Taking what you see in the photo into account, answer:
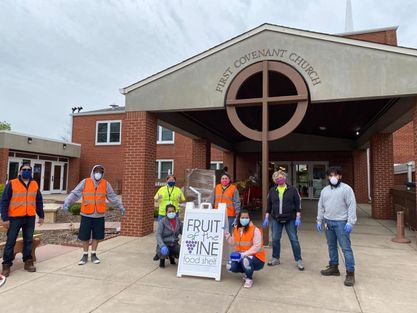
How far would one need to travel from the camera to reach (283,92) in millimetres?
10398

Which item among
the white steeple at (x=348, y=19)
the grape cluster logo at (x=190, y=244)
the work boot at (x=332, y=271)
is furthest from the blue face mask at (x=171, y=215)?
the white steeple at (x=348, y=19)

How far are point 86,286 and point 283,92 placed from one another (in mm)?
7947

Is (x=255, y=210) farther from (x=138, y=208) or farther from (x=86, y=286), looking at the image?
(x=86, y=286)

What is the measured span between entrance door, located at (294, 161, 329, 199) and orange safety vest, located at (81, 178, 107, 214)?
52.0ft

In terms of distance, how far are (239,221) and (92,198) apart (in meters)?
2.76

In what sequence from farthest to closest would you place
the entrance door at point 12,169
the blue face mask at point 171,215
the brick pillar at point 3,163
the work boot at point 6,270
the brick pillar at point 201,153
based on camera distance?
1. the entrance door at point 12,169
2. the brick pillar at point 3,163
3. the brick pillar at point 201,153
4. the blue face mask at point 171,215
5. the work boot at point 6,270

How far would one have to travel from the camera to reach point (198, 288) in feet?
16.0

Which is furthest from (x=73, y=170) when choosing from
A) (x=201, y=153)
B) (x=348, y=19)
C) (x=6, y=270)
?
(x=348, y=19)

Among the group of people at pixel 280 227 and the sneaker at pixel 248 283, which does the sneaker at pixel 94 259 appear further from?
the sneaker at pixel 248 283

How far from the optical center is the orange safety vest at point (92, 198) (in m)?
6.07

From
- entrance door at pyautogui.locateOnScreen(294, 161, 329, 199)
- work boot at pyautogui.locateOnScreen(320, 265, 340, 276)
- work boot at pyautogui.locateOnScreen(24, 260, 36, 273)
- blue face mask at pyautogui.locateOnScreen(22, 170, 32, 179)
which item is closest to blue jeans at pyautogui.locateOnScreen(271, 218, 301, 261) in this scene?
work boot at pyautogui.locateOnScreen(320, 265, 340, 276)

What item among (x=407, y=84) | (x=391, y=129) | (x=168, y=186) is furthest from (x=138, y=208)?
(x=391, y=129)

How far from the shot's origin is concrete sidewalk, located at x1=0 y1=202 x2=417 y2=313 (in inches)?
165

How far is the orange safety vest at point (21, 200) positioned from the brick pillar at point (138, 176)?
3195 mm
